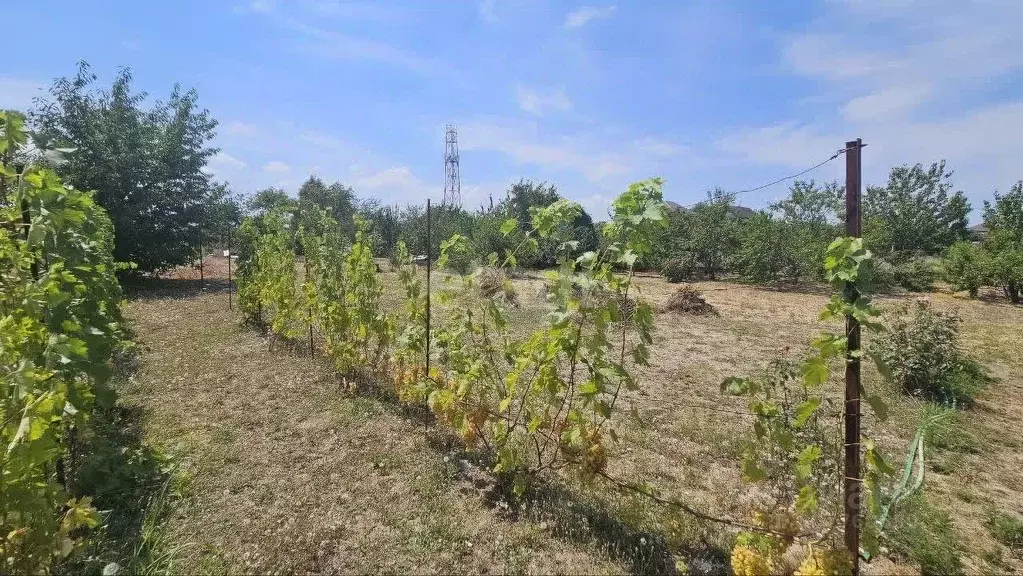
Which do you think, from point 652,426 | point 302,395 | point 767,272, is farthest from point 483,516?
point 767,272

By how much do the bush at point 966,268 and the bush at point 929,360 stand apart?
11818 mm

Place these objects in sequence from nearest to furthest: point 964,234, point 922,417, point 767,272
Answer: point 922,417, point 767,272, point 964,234

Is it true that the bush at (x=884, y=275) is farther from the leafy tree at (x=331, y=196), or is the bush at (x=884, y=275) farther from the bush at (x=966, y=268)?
the leafy tree at (x=331, y=196)

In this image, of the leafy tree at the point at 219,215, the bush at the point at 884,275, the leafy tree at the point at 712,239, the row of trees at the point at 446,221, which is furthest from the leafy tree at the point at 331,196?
the bush at the point at 884,275

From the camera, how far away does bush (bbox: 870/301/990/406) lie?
510cm

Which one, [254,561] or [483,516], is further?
[483,516]

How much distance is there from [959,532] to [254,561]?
4.15 m

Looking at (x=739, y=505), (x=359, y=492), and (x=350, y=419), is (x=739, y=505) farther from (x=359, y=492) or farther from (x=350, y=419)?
(x=350, y=419)

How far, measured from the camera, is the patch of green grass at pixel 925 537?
255 cm

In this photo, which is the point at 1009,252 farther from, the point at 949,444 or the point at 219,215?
the point at 219,215

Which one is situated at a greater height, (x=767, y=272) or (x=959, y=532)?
(x=767, y=272)

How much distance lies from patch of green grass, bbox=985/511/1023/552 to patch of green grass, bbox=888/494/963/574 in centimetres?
23

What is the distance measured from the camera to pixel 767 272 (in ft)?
57.6

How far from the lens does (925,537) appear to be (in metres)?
2.75
